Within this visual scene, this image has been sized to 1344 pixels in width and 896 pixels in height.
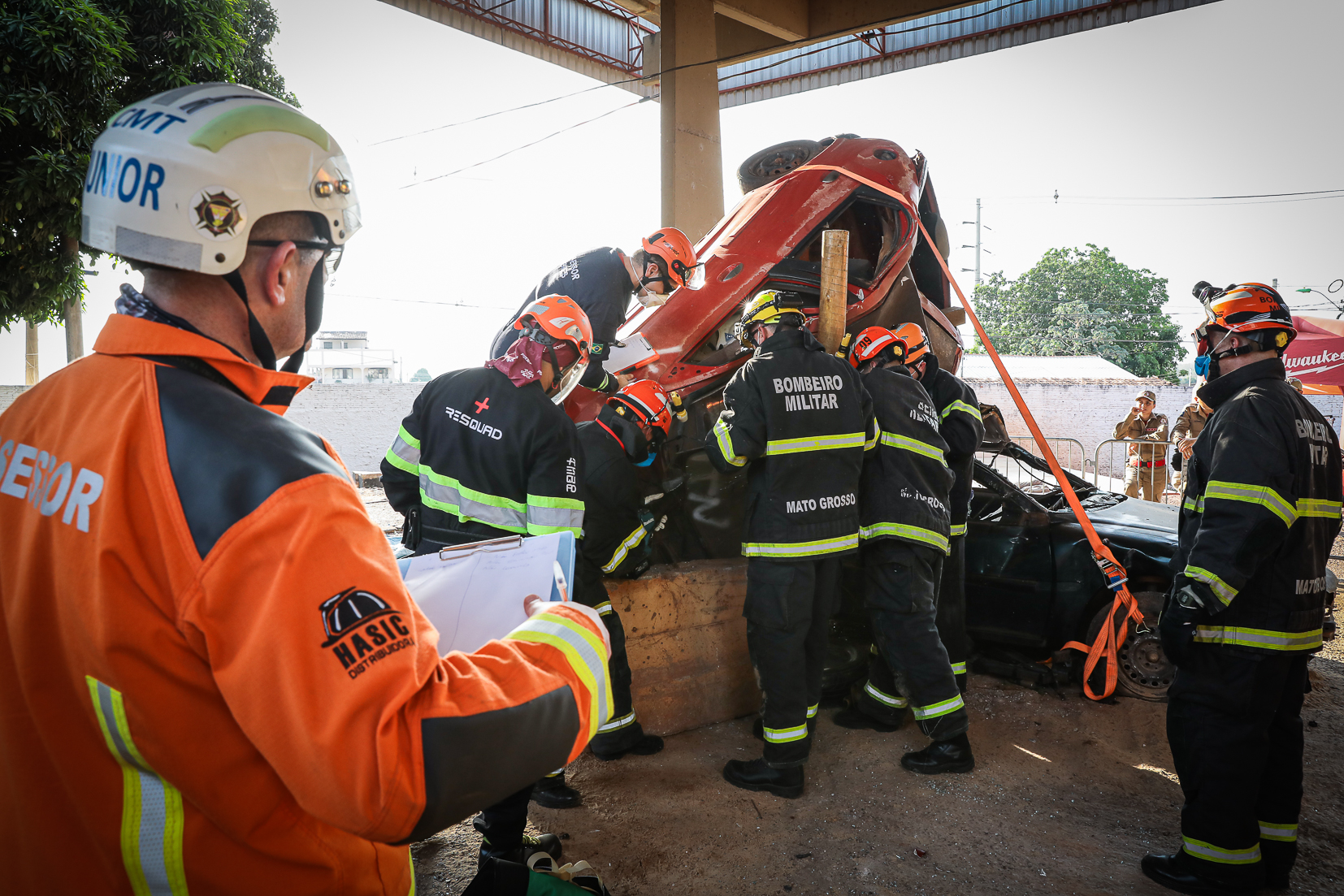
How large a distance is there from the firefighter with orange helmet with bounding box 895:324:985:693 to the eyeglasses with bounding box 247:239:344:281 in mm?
3961

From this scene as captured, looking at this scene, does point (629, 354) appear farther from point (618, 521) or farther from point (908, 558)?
point (908, 558)

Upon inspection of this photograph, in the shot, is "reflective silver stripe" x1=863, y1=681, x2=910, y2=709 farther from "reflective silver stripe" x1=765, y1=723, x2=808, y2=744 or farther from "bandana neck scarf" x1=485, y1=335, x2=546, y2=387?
"bandana neck scarf" x1=485, y1=335, x2=546, y2=387

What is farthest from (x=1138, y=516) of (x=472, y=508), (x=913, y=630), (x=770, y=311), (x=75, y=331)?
(x=75, y=331)

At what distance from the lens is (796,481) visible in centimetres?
379

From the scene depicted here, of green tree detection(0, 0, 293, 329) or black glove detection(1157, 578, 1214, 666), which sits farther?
green tree detection(0, 0, 293, 329)

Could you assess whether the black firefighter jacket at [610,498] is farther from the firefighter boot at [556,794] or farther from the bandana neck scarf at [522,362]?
the firefighter boot at [556,794]

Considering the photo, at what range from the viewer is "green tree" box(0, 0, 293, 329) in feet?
18.7

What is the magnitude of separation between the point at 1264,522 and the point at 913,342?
2194mm

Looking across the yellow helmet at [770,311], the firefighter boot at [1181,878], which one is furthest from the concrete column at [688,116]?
the firefighter boot at [1181,878]

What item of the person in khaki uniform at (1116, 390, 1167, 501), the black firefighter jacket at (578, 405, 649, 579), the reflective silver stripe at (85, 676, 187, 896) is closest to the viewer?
the reflective silver stripe at (85, 676, 187, 896)

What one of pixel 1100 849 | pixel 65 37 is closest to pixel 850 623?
pixel 1100 849

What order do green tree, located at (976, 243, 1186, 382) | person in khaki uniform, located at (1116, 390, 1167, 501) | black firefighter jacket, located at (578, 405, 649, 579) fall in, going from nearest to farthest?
black firefighter jacket, located at (578, 405, 649, 579), person in khaki uniform, located at (1116, 390, 1167, 501), green tree, located at (976, 243, 1186, 382)

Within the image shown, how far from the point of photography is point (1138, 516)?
5.44 meters

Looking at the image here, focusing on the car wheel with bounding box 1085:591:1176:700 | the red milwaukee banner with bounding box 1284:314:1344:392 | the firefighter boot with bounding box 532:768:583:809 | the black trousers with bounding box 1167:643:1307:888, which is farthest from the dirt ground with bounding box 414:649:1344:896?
the red milwaukee banner with bounding box 1284:314:1344:392
